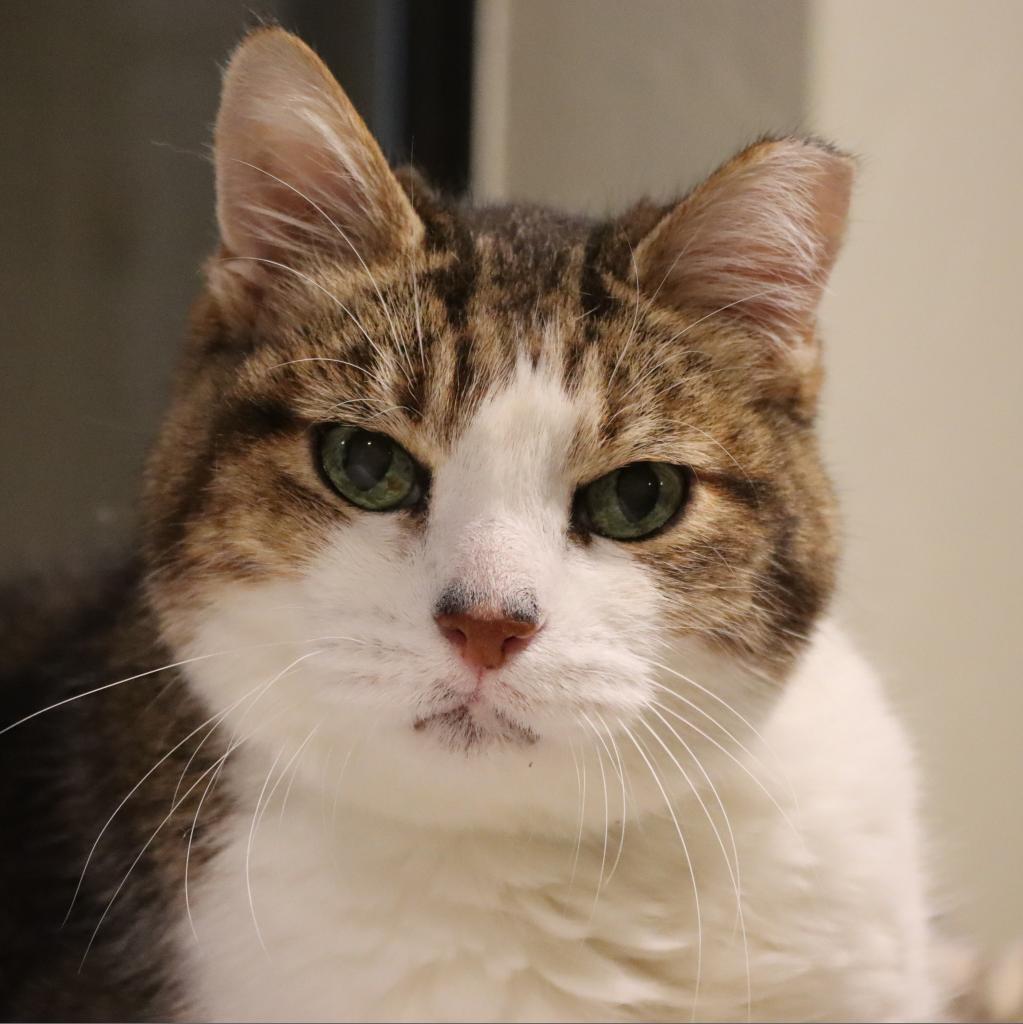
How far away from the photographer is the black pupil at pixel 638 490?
1.12 metres

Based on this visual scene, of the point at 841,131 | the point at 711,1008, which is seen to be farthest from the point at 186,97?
the point at 711,1008

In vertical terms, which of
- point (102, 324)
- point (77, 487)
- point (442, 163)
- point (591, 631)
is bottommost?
point (77, 487)

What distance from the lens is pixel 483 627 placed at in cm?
96

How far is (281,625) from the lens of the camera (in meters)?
1.08

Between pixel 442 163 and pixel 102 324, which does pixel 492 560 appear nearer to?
pixel 102 324

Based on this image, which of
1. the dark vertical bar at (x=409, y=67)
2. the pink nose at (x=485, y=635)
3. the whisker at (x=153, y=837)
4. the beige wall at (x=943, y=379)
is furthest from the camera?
the dark vertical bar at (x=409, y=67)

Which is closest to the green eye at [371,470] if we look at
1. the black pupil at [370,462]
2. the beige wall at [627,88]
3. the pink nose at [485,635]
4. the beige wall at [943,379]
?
the black pupil at [370,462]

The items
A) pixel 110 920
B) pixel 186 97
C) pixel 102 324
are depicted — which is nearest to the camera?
pixel 110 920

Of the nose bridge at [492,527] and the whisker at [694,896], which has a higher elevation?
the nose bridge at [492,527]

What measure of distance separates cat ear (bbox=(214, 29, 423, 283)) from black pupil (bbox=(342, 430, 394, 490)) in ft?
0.73

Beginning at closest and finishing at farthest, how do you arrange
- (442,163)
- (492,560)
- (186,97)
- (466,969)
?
1. (492,560)
2. (466,969)
3. (186,97)
4. (442,163)

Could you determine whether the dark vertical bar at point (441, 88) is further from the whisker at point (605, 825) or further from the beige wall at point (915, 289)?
the whisker at point (605, 825)

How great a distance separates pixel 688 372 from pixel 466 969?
63 centimetres

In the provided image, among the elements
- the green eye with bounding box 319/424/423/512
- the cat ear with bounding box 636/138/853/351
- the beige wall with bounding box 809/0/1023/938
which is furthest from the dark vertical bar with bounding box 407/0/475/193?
the green eye with bounding box 319/424/423/512
